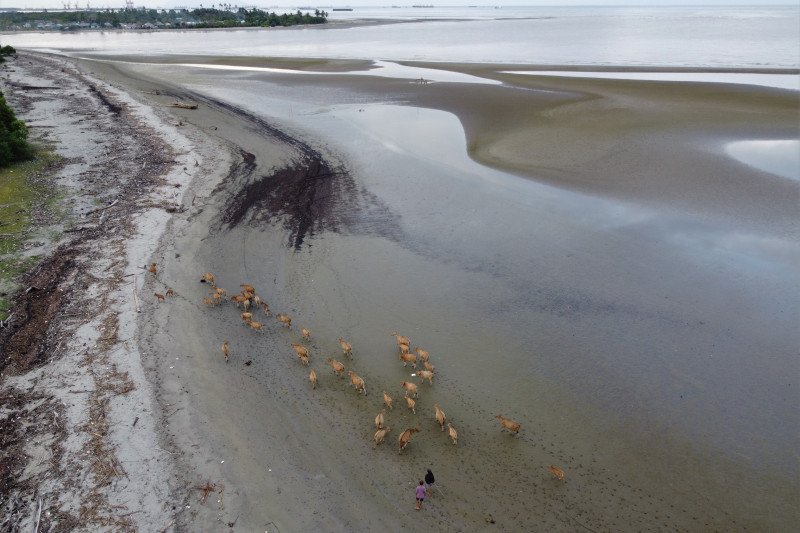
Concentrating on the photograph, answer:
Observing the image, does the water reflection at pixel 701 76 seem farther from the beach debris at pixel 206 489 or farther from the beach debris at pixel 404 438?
the beach debris at pixel 206 489

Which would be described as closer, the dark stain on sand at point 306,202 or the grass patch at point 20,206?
the grass patch at point 20,206

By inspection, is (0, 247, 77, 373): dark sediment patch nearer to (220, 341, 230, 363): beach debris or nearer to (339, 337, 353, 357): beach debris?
(220, 341, 230, 363): beach debris

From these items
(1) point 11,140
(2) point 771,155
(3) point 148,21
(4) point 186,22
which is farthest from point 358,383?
(3) point 148,21

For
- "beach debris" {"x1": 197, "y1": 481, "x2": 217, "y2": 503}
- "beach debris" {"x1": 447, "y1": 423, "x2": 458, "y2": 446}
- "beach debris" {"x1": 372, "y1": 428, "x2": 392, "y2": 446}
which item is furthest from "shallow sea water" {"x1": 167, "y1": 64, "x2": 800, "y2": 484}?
"beach debris" {"x1": 197, "y1": 481, "x2": 217, "y2": 503}

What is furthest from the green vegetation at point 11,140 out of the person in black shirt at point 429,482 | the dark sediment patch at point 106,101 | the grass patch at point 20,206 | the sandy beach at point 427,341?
the person in black shirt at point 429,482

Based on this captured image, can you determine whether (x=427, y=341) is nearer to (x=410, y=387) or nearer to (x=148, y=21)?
(x=410, y=387)
